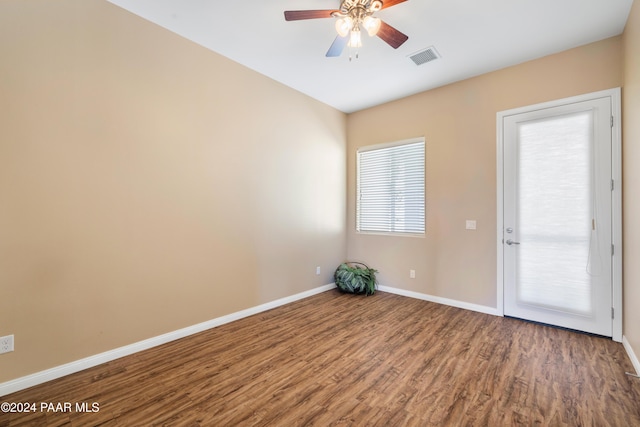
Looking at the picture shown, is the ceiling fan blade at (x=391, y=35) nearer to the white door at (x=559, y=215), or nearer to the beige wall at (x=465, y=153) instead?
the beige wall at (x=465, y=153)

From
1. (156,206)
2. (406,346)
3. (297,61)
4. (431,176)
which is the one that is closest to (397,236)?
(431,176)

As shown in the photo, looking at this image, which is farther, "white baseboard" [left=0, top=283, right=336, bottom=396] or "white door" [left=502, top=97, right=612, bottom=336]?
"white door" [left=502, top=97, right=612, bottom=336]

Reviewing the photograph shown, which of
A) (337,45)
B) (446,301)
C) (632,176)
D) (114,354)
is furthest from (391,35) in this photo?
(114,354)

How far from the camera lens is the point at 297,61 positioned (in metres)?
3.28

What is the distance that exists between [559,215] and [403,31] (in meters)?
2.60

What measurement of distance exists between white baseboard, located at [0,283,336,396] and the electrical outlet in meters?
0.23

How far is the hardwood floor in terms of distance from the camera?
1.75 metres

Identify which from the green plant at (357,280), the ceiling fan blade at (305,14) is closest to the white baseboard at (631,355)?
the green plant at (357,280)

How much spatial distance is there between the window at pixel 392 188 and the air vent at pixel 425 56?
1.16 m

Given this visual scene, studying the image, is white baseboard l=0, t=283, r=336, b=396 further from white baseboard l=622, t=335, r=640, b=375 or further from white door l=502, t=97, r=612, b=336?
white baseboard l=622, t=335, r=640, b=375

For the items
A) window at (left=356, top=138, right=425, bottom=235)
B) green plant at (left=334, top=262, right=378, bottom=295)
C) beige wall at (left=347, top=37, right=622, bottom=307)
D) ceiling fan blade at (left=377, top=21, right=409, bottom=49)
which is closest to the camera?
ceiling fan blade at (left=377, top=21, right=409, bottom=49)

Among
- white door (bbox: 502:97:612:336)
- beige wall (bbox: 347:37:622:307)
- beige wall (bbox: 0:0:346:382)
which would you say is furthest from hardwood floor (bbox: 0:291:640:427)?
beige wall (bbox: 347:37:622:307)

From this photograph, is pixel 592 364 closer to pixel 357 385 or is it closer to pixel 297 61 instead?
pixel 357 385

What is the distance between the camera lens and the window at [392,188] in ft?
13.7
